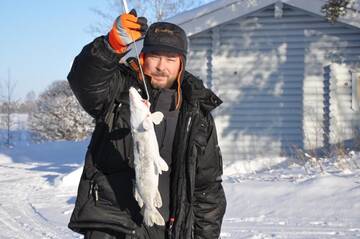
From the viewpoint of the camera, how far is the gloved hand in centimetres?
263

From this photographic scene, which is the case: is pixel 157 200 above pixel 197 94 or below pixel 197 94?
below

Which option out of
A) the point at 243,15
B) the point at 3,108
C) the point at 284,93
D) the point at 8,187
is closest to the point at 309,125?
the point at 284,93

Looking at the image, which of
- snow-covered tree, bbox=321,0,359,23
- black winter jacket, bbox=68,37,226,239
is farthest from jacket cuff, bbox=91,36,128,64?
snow-covered tree, bbox=321,0,359,23

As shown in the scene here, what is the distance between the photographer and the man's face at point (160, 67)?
2.98 metres

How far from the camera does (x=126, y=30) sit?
262 cm

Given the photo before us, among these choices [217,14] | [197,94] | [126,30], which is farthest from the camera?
[217,14]

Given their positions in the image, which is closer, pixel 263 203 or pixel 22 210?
pixel 263 203

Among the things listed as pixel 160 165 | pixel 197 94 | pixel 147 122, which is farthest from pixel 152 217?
pixel 197 94

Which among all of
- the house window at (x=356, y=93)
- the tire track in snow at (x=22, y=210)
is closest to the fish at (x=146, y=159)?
the tire track in snow at (x=22, y=210)

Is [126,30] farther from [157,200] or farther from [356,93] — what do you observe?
[356,93]

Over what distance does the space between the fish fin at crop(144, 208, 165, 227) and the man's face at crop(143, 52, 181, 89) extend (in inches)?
A: 26.2

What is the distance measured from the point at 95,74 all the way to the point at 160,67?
38cm

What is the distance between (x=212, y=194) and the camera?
10.7 feet

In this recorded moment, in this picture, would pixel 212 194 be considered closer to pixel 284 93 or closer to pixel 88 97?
pixel 88 97
